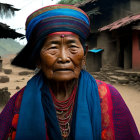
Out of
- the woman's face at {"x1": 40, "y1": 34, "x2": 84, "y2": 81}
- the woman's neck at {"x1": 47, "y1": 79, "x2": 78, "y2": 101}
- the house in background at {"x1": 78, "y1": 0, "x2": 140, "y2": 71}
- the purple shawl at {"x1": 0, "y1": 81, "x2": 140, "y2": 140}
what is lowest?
the purple shawl at {"x1": 0, "y1": 81, "x2": 140, "y2": 140}

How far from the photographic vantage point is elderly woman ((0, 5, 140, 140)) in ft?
4.02

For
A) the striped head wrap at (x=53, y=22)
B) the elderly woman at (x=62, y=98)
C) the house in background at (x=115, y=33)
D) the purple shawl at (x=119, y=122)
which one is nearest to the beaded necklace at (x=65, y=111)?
the elderly woman at (x=62, y=98)

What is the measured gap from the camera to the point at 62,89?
1.40 meters

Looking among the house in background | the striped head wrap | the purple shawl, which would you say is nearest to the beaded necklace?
the purple shawl

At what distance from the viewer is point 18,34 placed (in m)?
5.24

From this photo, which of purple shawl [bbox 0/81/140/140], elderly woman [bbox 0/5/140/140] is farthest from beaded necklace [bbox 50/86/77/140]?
purple shawl [bbox 0/81/140/140]

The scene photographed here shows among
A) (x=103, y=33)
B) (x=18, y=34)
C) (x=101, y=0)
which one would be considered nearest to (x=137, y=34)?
(x=103, y=33)

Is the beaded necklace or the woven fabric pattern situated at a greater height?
the woven fabric pattern

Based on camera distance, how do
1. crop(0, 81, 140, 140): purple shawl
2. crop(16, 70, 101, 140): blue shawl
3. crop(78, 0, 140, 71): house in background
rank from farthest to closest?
crop(78, 0, 140, 71): house in background, crop(0, 81, 140, 140): purple shawl, crop(16, 70, 101, 140): blue shawl

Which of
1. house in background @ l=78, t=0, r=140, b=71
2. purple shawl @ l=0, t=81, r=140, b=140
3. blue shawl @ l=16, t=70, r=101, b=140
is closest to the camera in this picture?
blue shawl @ l=16, t=70, r=101, b=140

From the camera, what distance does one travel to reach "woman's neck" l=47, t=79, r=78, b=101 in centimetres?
139

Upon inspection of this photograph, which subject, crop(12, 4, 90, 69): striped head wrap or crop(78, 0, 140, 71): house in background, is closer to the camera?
crop(12, 4, 90, 69): striped head wrap

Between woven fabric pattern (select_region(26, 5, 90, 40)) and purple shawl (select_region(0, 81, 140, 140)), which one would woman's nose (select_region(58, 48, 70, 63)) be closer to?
woven fabric pattern (select_region(26, 5, 90, 40))

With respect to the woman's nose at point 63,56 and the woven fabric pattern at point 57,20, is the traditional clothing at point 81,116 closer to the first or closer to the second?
the woman's nose at point 63,56
